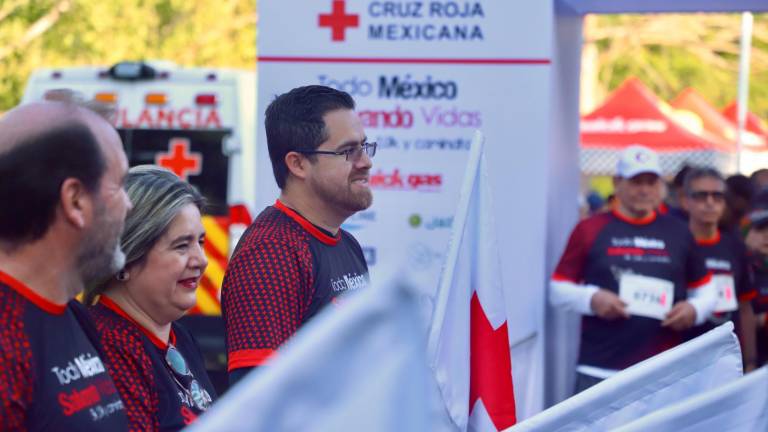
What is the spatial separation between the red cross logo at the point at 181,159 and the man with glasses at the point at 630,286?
363 centimetres

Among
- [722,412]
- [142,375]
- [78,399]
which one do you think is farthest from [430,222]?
[722,412]

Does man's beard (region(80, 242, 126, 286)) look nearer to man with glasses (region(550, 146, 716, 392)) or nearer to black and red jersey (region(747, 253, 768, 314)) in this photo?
man with glasses (region(550, 146, 716, 392))

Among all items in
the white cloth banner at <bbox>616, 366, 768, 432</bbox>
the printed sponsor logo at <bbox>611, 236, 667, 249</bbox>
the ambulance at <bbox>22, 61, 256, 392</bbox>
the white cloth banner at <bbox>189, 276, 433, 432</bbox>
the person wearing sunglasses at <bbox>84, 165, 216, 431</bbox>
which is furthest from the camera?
the ambulance at <bbox>22, 61, 256, 392</bbox>

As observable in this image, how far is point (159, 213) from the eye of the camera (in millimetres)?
3076

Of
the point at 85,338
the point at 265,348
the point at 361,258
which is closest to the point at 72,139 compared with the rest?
the point at 85,338

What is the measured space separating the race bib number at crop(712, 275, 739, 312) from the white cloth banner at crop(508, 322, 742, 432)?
4167 millimetres

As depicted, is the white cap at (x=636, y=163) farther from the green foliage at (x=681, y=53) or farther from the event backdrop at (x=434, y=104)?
the green foliage at (x=681, y=53)

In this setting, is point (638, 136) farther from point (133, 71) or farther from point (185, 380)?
point (185, 380)

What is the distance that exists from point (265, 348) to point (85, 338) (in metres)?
0.74

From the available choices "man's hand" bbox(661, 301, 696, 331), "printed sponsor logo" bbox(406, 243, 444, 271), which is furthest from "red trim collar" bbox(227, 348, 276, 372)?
"man's hand" bbox(661, 301, 696, 331)

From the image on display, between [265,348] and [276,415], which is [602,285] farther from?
[276,415]

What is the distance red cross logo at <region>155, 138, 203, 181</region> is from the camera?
902cm

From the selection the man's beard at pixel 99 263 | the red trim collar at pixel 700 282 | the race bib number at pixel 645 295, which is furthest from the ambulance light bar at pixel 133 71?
the man's beard at pixel 99 263

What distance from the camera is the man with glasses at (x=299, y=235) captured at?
3.20m
